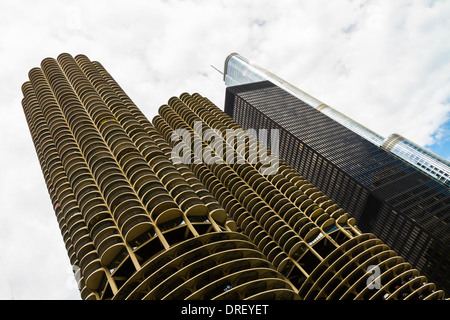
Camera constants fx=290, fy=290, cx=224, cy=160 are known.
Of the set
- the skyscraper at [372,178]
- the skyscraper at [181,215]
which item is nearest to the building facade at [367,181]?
the skyscraper at [372,178]

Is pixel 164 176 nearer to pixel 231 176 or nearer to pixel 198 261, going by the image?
pixel 198 261

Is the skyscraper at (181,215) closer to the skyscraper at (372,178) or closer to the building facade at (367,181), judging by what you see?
the building facade at (367,181)

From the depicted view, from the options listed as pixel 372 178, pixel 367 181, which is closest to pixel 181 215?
pixel 367 181

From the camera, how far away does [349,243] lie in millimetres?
63781

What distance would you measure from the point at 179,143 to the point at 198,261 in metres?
71.7

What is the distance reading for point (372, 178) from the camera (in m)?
144

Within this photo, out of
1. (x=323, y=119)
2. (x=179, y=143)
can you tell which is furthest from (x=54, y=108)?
(x=323, y=119)

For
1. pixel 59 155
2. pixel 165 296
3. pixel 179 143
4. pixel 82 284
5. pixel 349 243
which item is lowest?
pixel 349 243

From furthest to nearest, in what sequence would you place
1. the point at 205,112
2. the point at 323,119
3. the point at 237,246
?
the point at 323,119 → the point at 205,112 → the point at 237,246

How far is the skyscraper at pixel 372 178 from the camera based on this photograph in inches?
4675

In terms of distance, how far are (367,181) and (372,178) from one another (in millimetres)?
4776

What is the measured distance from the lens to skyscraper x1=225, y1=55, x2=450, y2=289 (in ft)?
390

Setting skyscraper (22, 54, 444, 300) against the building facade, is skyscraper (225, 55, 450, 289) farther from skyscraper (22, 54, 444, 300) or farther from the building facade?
skyscraper (22, 54, 444, 300)
